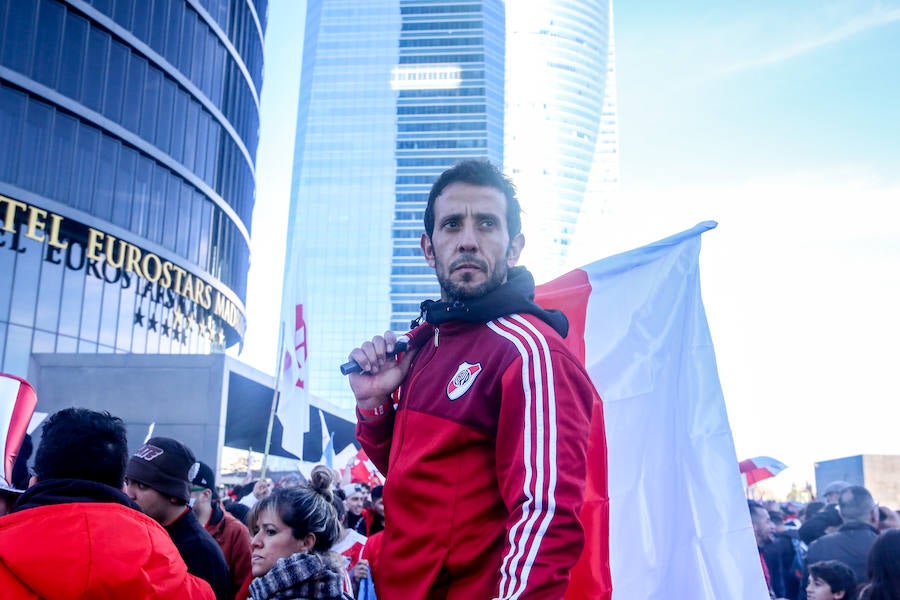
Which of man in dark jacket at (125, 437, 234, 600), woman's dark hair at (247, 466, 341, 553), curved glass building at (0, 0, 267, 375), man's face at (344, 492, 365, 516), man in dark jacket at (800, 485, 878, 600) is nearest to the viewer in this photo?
woman's dark hair at (247, 466, 341, 553)

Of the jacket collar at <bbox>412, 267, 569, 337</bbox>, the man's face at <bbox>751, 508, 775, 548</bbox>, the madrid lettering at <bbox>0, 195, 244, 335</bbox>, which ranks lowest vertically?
the man's face at <bbox>751, 508, 775, 548</bbox>

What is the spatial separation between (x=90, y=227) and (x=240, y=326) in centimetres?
1246

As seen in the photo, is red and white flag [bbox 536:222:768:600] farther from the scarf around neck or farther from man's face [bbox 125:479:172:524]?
man's face [bbox 125:479:172:524]

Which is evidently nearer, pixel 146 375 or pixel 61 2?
pixel 146 375

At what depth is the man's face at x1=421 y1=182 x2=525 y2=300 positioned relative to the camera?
2.30m

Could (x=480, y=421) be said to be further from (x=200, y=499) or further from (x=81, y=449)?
(x=200, y=499)

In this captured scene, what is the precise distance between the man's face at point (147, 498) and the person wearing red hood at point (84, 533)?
1130 millimetres

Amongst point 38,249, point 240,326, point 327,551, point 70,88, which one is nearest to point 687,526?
point 327,551

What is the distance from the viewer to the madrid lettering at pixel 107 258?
81.8 feet

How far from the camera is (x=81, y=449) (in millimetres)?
3049

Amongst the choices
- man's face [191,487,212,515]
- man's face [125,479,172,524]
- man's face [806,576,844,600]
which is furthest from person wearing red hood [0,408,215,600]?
man's face [806,576,844,600]

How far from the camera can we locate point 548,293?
10.3 feet

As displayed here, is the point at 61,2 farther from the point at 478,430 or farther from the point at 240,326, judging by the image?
the point at 478,430

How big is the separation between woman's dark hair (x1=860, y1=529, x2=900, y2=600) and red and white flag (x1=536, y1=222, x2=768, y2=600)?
1858mm
